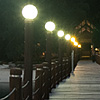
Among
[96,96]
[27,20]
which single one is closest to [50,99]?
[96,96]

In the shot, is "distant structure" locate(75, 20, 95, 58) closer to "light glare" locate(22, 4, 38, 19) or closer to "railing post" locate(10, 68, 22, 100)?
"light glare" locate(22, 4, 38, 19)

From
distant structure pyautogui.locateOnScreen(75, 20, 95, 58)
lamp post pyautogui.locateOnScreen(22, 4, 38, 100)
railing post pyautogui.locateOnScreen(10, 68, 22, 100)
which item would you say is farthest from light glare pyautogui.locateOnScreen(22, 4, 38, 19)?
distant structure pyautogui.locateOnScreen(75, 20, 95, 58)

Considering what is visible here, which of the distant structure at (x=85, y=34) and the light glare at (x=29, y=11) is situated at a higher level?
the distant structure at (x=85, y=34)

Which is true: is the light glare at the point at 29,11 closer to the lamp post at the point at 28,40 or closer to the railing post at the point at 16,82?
the lamp post at the point at 28,40

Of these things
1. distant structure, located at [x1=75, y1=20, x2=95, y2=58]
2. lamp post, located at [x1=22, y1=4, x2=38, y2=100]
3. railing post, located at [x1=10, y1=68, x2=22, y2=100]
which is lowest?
railing post, located at [x1=10, y1=68, x2=22, y2=100]

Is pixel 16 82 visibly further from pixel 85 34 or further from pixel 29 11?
pixel 85 34

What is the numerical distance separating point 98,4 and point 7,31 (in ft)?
43.2

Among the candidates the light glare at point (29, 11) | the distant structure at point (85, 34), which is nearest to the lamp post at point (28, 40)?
the light glare at point (29, 11)

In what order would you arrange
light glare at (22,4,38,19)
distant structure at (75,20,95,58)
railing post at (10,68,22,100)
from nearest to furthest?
railing post at (10,68,22,100), light glare at (22,4,38,19), distant structure at (75,20,95,58)

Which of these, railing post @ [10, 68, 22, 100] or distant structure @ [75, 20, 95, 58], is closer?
railing post @ [10, 68, 22, 100]

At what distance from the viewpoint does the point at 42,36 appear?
44375mm

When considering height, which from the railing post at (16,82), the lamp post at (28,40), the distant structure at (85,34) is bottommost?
the railing post at (16,82)

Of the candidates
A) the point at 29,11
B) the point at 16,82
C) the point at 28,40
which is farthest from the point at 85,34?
the point at 16,82

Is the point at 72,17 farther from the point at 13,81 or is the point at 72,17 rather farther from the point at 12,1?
the point at 13,81
